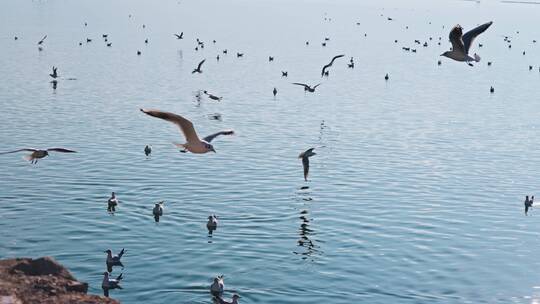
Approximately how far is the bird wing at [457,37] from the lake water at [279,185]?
897 centimetres

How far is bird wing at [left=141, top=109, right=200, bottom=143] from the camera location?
79.7 ft

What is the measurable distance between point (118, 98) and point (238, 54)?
44305mm

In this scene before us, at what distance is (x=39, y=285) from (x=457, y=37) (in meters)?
16.6

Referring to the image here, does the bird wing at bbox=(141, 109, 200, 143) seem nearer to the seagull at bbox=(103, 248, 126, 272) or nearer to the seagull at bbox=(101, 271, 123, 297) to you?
the seagull at bbox=(101, 271, 123, 297)

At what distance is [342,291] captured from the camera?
32.8 m

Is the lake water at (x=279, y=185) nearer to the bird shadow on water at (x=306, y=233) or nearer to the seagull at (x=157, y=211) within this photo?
the bird shadow on water at (x=306, y=233)

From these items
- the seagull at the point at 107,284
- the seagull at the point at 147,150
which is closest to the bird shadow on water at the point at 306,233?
the seagull at the point at 107,284

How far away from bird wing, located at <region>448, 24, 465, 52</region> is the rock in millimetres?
15030

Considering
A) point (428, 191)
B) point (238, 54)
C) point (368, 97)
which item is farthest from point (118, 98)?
point (238, 54)

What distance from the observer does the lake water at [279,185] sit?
113 ft

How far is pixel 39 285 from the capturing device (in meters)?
25.0

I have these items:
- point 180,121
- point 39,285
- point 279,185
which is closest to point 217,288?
point 180,121

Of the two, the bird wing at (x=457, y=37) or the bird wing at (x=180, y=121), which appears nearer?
the bird wing at (x=180, y=121)

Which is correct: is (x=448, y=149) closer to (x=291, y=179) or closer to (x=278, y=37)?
(x=291, y=179)
